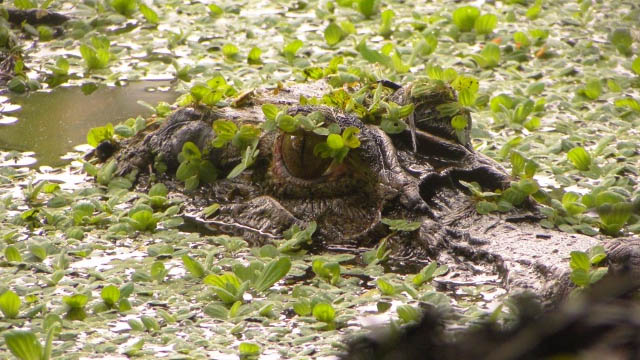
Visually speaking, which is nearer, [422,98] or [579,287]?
[579,287]

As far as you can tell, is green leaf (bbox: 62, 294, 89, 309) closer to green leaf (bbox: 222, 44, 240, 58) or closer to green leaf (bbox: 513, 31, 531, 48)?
green leaf (bbox: 222, 44, 240, 58)

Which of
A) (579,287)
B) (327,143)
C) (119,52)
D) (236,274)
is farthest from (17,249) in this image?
(119,52)

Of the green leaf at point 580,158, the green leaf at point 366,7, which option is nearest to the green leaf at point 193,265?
the green leaf at point 580,158

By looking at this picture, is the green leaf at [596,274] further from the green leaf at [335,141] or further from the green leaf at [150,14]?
the green leaf at [150,14]

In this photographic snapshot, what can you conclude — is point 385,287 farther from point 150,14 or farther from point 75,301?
point 150,14

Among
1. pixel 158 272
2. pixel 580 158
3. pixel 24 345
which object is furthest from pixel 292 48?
pixel 24 345

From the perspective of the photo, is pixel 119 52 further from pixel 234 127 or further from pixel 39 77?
pixel 234 127
